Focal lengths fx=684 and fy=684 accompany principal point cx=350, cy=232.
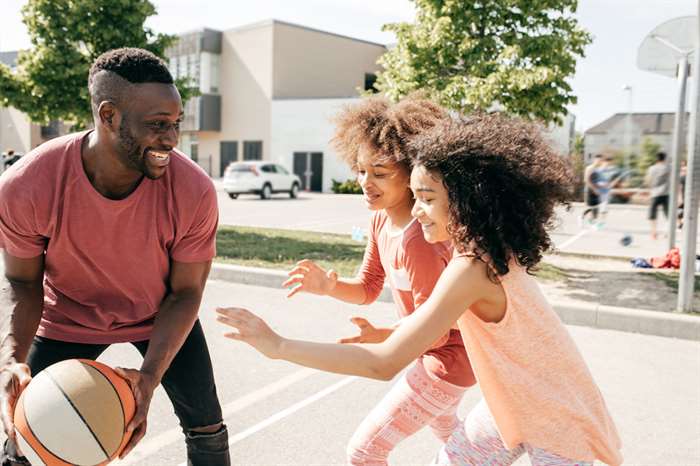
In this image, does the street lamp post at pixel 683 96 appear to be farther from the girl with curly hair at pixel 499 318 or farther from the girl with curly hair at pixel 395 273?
the girl with curly hair at pixel 499 318

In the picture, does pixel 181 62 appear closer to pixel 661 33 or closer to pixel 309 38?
pixel 309 38

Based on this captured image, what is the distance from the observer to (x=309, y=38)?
39.0 meters

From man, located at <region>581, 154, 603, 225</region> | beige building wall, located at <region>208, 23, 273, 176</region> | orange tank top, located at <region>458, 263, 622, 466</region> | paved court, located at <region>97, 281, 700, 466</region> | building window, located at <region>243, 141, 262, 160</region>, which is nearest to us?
orange tank top, located at <region>458, 263, 622, 466</region>

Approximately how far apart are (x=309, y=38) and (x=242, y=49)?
12.7ft

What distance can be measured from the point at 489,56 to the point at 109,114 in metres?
9.82

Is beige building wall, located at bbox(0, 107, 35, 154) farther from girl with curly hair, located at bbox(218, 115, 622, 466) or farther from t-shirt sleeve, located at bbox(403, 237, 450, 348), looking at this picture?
girl with curly hair, located at bbox(218, 115, 622, 466)

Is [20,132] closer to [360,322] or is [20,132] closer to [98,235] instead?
[98,235]

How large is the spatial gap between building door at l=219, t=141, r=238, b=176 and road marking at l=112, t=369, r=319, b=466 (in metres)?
35.6

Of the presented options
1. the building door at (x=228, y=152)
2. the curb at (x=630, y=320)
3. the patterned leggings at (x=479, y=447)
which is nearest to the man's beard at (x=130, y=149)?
the patterned leggings at (x=479, y=447)

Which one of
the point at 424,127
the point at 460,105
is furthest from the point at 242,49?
the point at 424,127

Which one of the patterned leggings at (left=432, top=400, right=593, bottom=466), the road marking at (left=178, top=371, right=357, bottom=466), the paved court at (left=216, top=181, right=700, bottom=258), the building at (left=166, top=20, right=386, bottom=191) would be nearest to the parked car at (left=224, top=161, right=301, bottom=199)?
the paved court at (left=216, top=181, right=700, bottom=258)

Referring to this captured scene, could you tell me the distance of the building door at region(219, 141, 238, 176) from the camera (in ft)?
131

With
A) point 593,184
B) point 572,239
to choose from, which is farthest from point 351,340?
point 572,239

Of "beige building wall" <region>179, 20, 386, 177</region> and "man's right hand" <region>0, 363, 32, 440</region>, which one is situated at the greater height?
"beige building wall" <region>179, 20, 386, 177</region>
